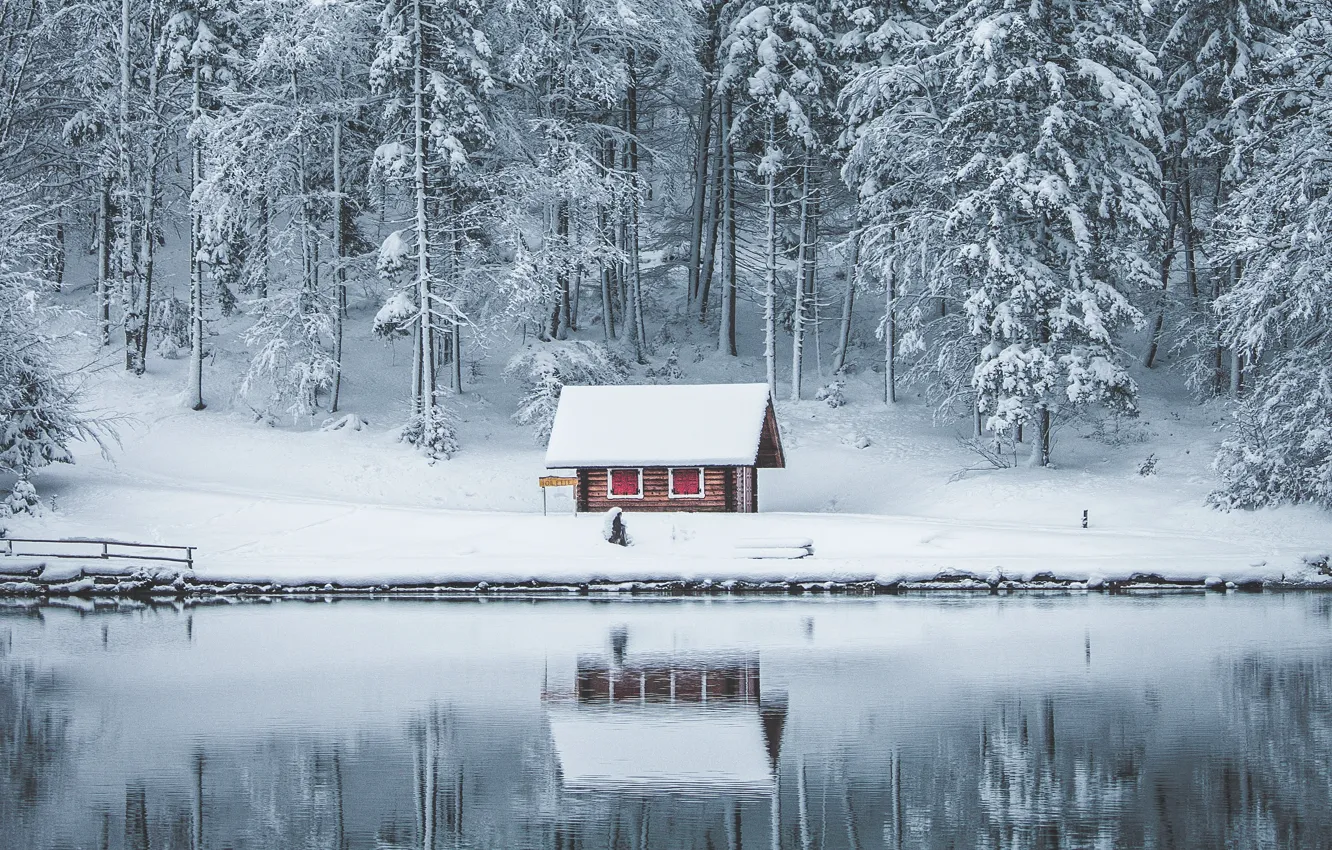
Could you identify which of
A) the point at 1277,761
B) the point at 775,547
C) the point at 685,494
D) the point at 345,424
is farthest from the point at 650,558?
the point at 1277,761

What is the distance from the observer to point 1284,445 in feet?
126

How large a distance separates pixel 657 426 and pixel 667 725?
26.8 meters

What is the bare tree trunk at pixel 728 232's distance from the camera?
189ft

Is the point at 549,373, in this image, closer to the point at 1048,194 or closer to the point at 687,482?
the point at 687,482

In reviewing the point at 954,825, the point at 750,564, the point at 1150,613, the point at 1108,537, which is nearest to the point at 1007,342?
the point at 1108,537

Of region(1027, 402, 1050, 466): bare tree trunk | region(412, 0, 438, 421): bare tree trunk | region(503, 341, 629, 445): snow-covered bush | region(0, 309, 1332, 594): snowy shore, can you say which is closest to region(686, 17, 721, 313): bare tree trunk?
region(0, 309, 1332, 594): snowy shore

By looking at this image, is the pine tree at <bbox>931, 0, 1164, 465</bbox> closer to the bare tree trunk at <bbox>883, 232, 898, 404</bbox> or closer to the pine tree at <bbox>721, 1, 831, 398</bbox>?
the bare tree trunk at <bbox>883, 232, 898, 404</bbox>

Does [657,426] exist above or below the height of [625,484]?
above

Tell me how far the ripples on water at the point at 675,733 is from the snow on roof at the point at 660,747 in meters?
0.06

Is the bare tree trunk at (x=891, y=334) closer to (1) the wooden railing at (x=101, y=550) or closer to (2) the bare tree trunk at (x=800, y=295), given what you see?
(2) the bare tree trunk at (x=800, y=295)

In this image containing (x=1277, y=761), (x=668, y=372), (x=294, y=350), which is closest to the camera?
(x=1277, y=761)

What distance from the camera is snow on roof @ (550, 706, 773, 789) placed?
15.9m

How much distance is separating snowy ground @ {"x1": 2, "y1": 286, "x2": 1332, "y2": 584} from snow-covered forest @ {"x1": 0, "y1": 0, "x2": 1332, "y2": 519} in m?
0.98

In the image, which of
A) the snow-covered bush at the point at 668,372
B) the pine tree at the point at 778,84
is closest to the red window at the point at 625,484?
the pine tree at the point at 778,84
